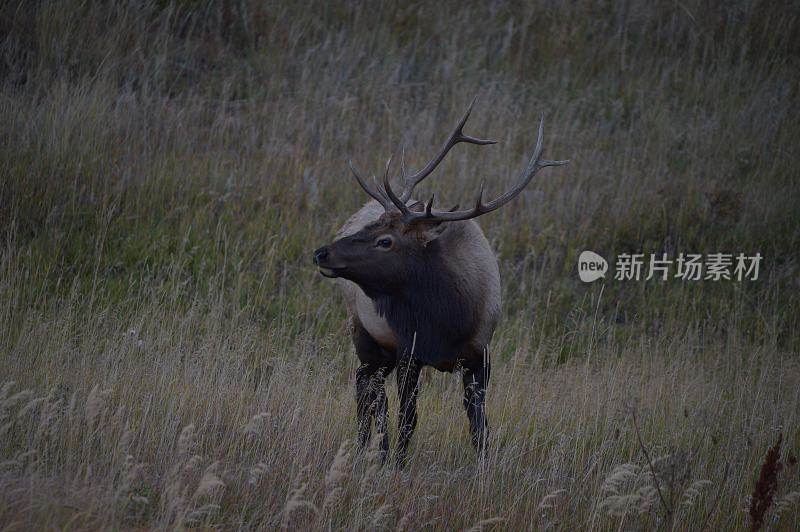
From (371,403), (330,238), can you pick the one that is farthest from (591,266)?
(371,403)

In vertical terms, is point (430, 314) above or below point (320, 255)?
below

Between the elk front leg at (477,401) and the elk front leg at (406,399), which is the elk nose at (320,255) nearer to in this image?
the elk front leg at (406,399)

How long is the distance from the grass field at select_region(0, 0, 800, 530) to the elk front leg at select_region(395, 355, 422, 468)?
0.14m

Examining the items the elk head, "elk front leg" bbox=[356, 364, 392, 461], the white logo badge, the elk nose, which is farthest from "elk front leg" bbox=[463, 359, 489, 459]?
the white logo badge

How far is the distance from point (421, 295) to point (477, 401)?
72 cm

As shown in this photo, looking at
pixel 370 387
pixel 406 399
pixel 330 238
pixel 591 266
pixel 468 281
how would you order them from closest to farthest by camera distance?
pixel 370 387, pixel 406 399, pixel 468 281, pixel 330 238, pixel 591 266

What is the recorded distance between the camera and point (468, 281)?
5434 millimetres

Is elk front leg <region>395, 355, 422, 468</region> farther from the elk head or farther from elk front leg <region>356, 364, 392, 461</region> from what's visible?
the elk head

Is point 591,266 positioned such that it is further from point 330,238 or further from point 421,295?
point 421,295

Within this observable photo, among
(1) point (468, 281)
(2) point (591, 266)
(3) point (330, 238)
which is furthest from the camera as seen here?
(2) point (591, 266)

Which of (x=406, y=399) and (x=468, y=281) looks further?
(x=468, y=281)

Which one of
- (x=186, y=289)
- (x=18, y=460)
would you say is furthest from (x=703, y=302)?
(x=18, y=460)

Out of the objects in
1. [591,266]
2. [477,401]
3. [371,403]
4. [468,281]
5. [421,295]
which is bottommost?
[371,403]

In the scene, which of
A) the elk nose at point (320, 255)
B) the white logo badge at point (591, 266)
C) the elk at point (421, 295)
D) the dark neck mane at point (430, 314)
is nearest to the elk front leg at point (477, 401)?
the elk at point (421, 295)
